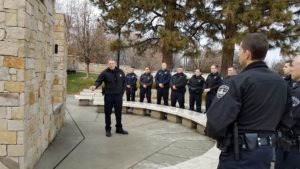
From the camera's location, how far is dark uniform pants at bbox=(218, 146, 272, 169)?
270 centimetres

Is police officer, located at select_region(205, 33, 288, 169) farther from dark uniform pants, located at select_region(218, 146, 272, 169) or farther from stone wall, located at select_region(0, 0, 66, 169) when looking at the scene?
stone wall, located at select_region(0, 0, 66, 169)

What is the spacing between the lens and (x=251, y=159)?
270 cm

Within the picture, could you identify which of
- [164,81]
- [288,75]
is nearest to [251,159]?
[288,75]

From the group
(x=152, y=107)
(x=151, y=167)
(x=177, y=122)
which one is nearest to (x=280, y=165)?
(x=151, y=167)

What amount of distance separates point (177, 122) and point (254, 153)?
7287 millimetres

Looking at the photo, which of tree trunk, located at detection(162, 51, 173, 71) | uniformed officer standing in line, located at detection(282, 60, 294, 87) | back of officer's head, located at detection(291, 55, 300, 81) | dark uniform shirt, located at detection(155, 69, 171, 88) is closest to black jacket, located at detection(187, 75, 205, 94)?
dark uniform shirt, located at detection(155, 69, 171, 88)

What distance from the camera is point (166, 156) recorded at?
620 cm

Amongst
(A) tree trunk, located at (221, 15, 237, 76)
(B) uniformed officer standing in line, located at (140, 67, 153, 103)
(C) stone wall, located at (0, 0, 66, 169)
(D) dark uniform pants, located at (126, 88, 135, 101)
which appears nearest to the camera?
(C) stone wall, located at (0, 0, 66, 169)

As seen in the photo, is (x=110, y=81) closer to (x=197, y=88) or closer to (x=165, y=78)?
(x=197, y=88)

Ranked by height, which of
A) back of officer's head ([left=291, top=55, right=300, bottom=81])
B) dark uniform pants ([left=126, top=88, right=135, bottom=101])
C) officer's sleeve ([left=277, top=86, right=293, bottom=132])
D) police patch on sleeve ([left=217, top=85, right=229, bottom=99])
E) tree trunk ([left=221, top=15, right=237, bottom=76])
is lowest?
dark uniform pants ([left=126, top=88, right=135, bottom=101])

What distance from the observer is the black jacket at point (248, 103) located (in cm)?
265

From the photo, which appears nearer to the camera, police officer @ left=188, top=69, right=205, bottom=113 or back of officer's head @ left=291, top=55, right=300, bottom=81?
back of officer's head @ left=291, top=55, right=300, bottom=81

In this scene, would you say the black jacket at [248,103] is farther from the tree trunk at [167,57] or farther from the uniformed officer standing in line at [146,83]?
the tree trunk at [167,57]

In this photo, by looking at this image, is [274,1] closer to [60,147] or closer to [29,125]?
[60,147]
